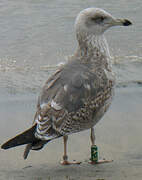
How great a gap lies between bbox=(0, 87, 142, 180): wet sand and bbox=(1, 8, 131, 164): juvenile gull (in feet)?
0.56

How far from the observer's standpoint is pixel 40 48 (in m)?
8.30

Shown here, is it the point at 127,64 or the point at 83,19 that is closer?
the point at 83,19

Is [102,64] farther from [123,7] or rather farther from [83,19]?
[123,7]

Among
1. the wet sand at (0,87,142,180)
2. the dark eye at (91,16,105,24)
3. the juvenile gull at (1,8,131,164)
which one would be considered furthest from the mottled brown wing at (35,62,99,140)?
the dark eye at (91,16,105,24)

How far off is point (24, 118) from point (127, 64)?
2440 millimetres

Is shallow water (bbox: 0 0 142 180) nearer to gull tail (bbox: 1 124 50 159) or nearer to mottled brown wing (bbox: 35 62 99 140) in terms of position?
gull tail (bbox: 1 124 50 159)

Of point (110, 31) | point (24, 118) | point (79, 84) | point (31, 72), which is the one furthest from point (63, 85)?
point (110, 31)

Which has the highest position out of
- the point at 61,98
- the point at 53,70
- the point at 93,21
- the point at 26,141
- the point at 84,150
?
the point at 93,21

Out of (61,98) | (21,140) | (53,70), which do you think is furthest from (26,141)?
(53,70)

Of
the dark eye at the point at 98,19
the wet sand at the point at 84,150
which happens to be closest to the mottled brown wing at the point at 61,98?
the wet sand at the point at 84,150

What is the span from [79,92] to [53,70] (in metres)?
3.01

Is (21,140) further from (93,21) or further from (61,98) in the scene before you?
(93,21)

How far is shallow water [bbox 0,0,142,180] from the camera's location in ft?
15.1

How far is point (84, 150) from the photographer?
15.4 ft
